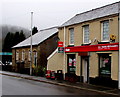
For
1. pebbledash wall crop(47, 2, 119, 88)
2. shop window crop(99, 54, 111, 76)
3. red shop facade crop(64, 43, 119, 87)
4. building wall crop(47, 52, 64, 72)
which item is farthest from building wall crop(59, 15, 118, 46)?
building wall crop(47, 52, 64, 72)

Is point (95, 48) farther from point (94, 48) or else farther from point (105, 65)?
point (105, 65)

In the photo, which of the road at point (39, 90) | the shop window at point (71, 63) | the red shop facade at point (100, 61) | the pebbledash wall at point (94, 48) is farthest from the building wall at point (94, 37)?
the road at point (39, 90)

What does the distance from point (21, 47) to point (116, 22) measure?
76.8ft

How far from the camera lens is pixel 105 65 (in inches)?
727

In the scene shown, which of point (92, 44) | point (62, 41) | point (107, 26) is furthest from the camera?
point (62, 41)

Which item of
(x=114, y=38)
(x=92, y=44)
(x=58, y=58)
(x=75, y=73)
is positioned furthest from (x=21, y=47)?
(x=114, y=38)

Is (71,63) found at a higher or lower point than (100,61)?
lower

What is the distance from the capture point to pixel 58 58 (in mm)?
24281

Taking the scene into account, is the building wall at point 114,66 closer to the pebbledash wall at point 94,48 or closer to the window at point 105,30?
the pebbledash wall at point 94,48

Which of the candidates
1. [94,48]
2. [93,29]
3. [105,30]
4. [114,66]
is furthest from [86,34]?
[114,66]

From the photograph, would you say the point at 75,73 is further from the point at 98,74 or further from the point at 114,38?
the point at 114,38

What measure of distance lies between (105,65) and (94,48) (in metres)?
1.78

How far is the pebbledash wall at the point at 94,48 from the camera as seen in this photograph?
17391 mm

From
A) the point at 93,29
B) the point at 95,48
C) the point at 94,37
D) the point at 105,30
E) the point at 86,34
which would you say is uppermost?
the point at 93,29
